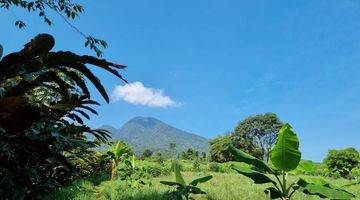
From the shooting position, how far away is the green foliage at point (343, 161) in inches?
1154

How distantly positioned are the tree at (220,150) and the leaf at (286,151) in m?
49.2

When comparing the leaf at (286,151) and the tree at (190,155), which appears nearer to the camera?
the leaf at (286,151)

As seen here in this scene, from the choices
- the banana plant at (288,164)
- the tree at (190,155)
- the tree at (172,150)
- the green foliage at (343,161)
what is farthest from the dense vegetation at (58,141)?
the tree at (190,155)

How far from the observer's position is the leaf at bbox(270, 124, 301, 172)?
533 cm

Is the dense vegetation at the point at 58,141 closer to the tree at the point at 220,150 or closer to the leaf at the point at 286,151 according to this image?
the leaf at the point at 286,151

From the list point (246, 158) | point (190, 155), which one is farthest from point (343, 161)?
point (246, 158)

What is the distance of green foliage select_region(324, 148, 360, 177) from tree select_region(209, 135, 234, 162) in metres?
24.9

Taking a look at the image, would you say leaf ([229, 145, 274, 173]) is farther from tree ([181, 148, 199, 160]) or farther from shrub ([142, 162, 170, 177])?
tree ([181, 148, 199, 160])

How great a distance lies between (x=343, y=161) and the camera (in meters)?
29.6

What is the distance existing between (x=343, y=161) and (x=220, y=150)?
27.0 m

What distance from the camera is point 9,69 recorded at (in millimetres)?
2141

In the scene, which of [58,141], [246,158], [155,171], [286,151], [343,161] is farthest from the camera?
[343,161]

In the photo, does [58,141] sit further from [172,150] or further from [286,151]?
[172,150]

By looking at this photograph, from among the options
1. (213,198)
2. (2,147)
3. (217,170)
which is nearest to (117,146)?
(217,170)
